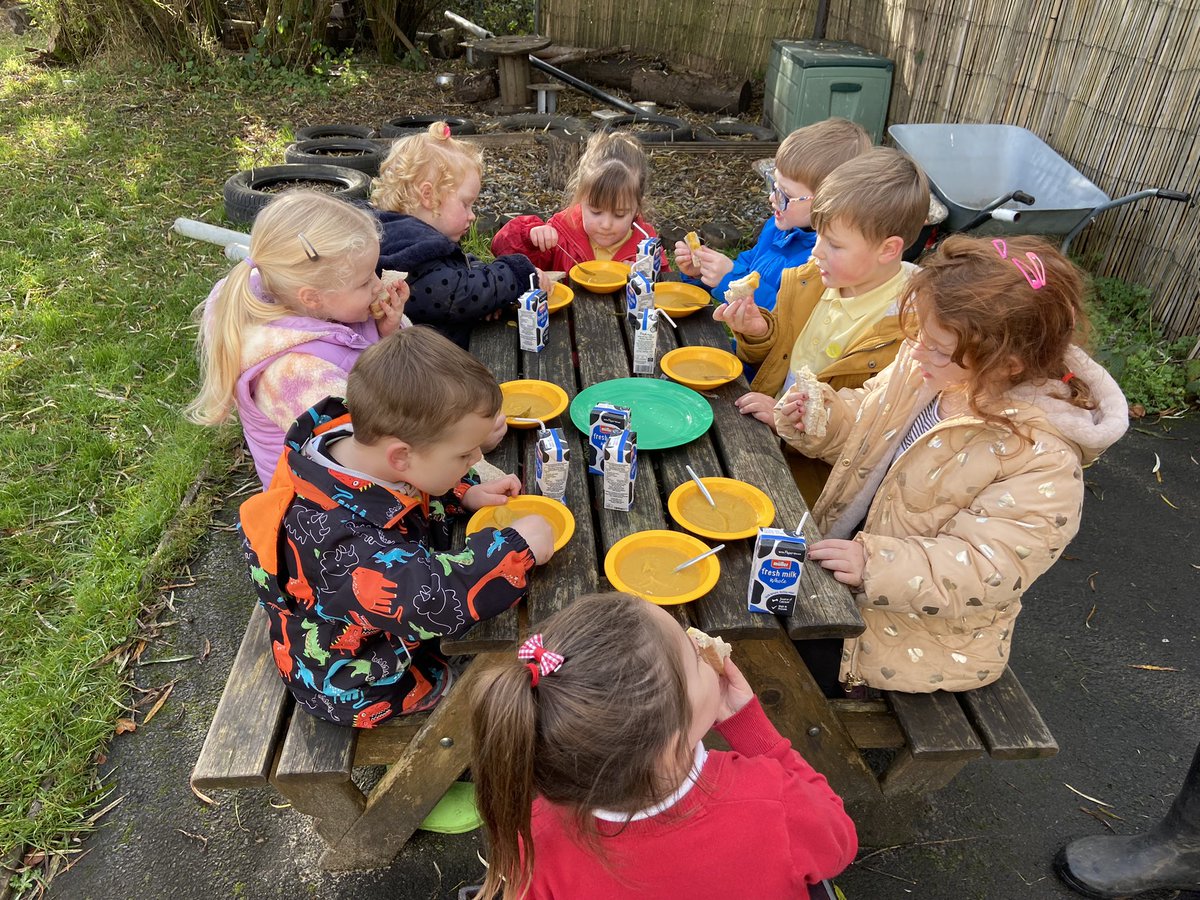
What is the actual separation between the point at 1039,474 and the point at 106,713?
129 inches

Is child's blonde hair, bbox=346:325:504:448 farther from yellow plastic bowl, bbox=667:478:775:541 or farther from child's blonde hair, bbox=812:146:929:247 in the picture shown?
child's blonde hair, bbox=812:146:929:247

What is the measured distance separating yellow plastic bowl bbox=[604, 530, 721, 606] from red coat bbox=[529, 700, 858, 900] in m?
0.49

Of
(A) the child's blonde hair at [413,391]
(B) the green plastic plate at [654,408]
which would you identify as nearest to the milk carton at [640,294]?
(B) the green plastic plate at [654,408]

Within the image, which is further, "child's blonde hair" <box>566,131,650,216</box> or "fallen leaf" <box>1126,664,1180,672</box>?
"child's blonde hair" <box>566,131,650,216</box>

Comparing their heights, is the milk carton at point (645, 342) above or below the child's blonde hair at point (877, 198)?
below

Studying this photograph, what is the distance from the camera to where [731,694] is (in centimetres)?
175

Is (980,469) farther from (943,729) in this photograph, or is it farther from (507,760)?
(507,760)

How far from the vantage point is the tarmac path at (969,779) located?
2.50 metres

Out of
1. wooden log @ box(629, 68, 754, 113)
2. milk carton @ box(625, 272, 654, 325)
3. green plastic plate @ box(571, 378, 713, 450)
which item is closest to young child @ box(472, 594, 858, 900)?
green plastic plate @ box(571, 378, 713, 450)

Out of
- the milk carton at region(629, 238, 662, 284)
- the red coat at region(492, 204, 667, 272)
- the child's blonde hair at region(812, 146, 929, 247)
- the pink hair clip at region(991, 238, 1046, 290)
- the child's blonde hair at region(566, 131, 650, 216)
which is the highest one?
the pink hair clip at region(991, 238, 1046, 290)

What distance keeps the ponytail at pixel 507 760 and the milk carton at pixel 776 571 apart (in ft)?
2.40

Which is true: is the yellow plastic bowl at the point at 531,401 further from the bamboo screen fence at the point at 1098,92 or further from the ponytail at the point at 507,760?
the bamboo screen fence at the point at 1098,92

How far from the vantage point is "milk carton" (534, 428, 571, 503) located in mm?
2176

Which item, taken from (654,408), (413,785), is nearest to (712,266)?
(654,408)
